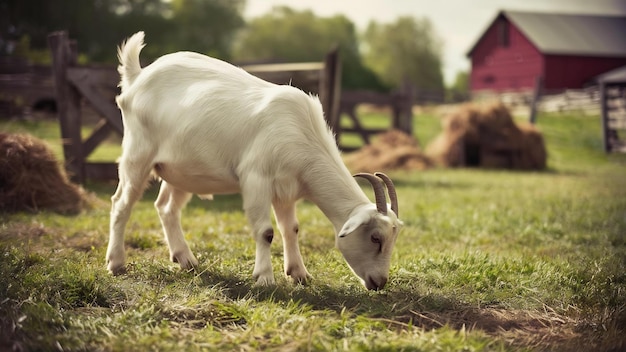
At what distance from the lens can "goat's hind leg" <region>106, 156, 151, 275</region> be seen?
17.0ft

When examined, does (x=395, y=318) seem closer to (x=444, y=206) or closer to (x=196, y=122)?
(x=196, y=122)

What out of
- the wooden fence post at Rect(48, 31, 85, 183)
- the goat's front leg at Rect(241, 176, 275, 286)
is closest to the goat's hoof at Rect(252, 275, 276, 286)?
the goat's front leg at Rect(241, 176, 275, 286)

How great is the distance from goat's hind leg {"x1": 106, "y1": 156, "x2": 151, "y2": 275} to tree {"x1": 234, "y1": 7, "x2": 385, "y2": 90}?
1536 inches

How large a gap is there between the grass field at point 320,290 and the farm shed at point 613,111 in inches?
447

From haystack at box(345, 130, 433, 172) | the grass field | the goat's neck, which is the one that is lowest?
haystack at box(345, 130, 433, 172)

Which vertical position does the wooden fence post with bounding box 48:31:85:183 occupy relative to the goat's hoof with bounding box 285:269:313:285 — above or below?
above

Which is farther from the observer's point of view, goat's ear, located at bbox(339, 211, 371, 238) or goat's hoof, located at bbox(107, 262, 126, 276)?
goat's hoof, located at bbox(107, 262, 126, 276)

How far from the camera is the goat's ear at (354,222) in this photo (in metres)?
4.34

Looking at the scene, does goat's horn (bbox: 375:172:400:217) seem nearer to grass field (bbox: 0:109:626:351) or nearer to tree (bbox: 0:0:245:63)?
grass field (bbox: 0:109:626:351)

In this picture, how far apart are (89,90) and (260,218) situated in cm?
614

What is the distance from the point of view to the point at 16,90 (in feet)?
53.9

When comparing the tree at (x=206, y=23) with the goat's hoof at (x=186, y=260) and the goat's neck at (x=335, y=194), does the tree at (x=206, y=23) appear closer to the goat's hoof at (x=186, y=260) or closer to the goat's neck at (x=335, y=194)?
the goat's hoof at (x=186, y=260)

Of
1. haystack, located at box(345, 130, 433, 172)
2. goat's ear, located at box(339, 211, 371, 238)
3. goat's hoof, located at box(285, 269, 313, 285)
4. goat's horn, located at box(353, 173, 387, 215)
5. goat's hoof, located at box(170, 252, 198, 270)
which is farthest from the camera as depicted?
haystack, located at box(345, 130, 433, 172)

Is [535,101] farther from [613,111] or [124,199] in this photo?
[124,199]
